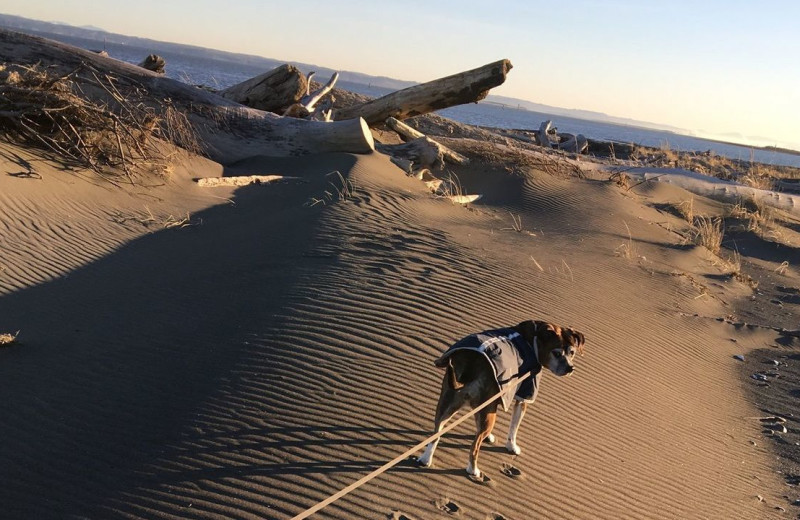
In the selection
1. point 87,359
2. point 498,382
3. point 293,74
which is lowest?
point 87,359

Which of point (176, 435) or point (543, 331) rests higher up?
point (543, 331)

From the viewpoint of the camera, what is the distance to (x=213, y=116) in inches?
544

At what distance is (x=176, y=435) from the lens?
14.3ft

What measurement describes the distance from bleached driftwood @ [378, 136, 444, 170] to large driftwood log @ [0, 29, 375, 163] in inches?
40.7

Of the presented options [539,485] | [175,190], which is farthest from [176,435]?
[175,190]

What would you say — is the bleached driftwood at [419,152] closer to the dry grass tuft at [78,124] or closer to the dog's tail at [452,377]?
the dry grass tuft at [78,124]

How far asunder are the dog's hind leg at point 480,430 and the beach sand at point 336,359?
0.10 meters

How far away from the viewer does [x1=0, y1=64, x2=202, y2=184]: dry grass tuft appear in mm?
10711

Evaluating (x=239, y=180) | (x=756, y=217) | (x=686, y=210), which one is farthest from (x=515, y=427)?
(x=756, y=217)

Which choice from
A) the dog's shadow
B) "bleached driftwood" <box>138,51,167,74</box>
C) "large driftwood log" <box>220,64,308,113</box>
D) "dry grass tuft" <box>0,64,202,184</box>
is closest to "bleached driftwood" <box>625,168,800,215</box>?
"large driftwood log" <box>220,64,308,113</box>

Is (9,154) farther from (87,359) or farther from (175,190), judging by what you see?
(87,359)

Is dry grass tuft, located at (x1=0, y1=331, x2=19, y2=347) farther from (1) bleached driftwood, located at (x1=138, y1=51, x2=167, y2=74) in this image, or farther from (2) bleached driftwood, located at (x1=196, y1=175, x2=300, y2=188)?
(1) bleached driftwood, located at (x1=138, y1=51, x2=167, y2=74)

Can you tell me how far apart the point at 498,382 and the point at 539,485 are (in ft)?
2.85

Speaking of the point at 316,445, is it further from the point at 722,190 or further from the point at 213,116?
the point at 722,190
